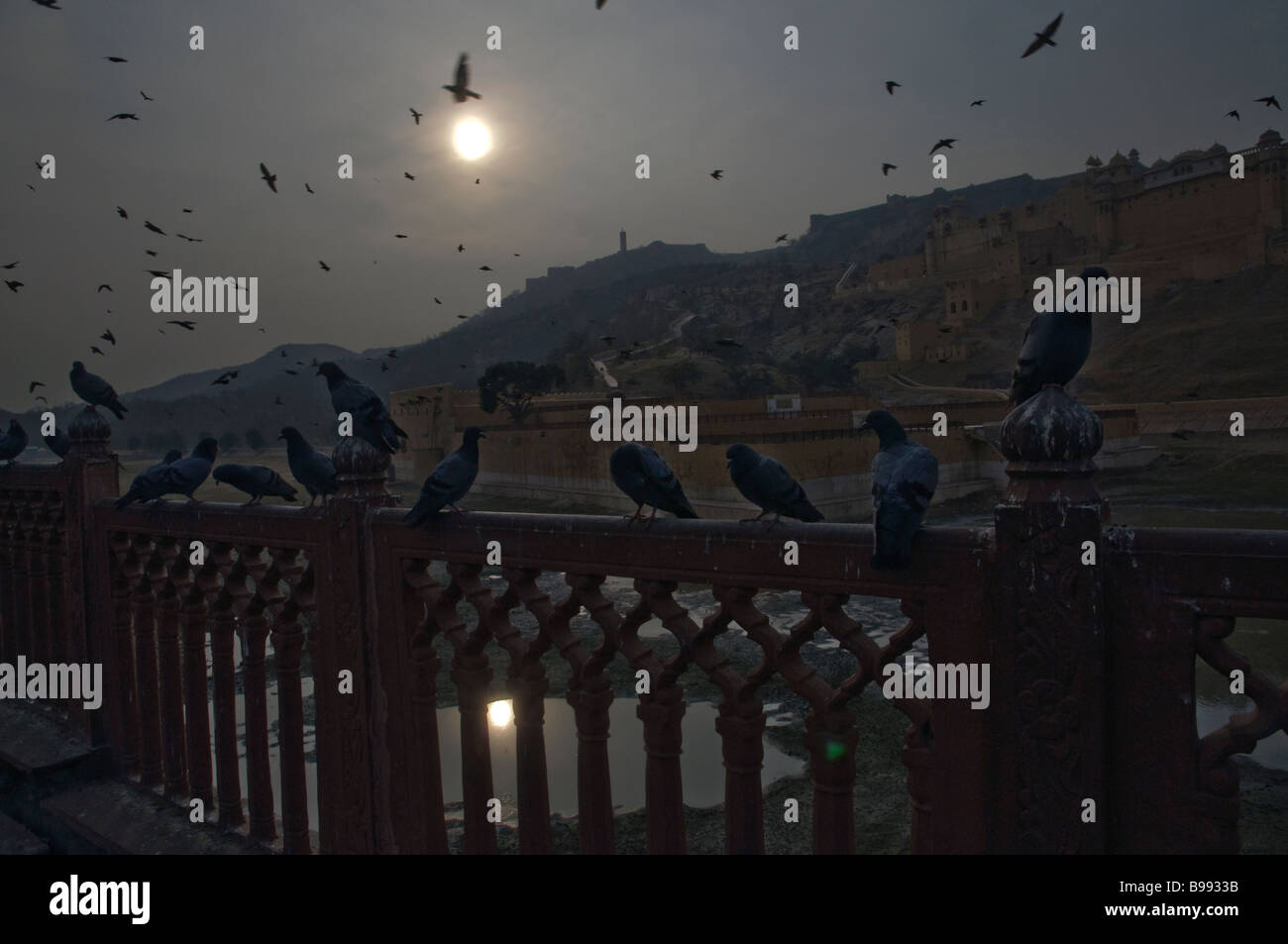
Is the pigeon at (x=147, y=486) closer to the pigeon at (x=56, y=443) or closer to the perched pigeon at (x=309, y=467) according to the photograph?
the perched pigeon at (x=309, y=467)

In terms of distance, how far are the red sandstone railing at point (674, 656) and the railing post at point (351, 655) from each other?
0.05ft

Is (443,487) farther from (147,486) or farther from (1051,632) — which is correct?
(147,486)

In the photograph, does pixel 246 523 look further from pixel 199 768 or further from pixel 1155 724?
pixel 1155 724

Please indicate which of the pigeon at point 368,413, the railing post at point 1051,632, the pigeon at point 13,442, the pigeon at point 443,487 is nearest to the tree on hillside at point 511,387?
the pigeon at point 13,442

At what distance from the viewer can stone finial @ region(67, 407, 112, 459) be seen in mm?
5441

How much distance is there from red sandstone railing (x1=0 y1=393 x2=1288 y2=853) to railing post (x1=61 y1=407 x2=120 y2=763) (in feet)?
0.09

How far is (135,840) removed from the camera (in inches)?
181

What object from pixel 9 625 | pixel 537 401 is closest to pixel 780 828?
pixel 9 625

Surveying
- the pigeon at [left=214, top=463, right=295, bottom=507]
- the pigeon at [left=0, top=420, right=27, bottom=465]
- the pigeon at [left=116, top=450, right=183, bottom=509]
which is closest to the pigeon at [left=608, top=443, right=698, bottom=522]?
the pigeon at [left=214, top=463, right=295, bottom=507]

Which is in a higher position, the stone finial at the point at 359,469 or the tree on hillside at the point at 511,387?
the tree on hillside at the point at 511,387

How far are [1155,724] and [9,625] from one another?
735cm

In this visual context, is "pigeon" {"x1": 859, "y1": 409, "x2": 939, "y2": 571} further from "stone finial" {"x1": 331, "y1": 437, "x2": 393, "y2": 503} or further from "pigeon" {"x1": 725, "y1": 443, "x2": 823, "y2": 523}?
"stone finial" {"x1": 331, "y1": 437, "x2": 393, "y2": 503}

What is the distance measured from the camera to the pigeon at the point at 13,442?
7.01m
